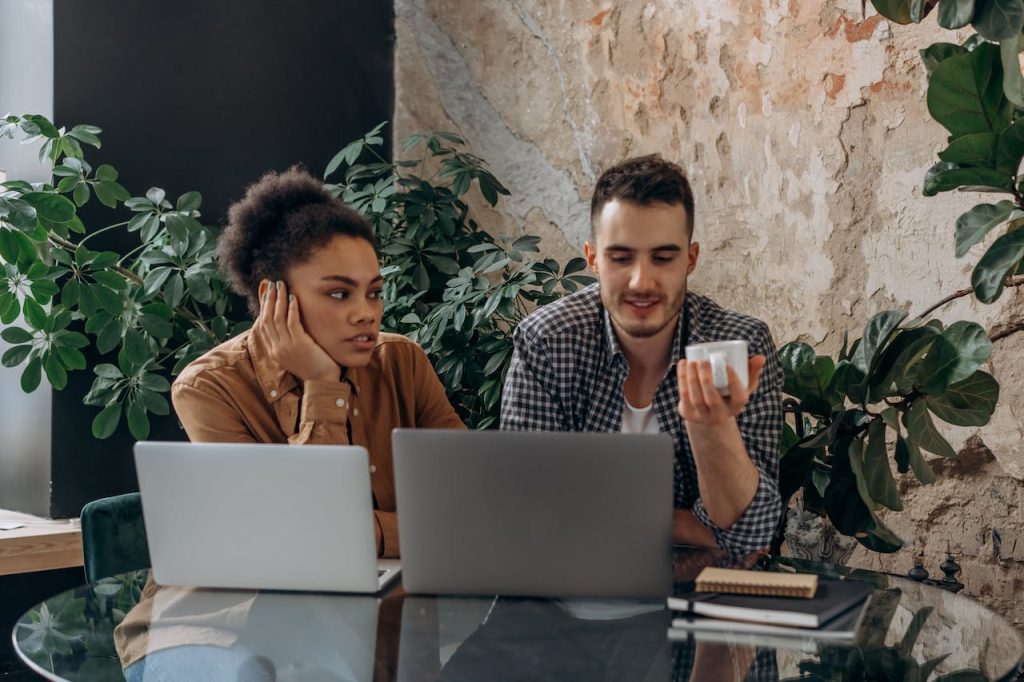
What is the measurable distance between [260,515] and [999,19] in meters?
1.24

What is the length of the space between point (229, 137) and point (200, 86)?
158mm

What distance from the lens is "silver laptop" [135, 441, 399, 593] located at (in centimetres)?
137

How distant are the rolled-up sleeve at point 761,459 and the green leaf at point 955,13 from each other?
2.00 feet

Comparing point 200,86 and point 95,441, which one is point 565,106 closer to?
point 200,86

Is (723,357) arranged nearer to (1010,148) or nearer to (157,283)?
(1010,148)

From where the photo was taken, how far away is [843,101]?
7.70 feet

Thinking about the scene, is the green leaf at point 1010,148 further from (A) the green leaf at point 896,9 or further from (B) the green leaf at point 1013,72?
(A) the green leaf at point 896,9

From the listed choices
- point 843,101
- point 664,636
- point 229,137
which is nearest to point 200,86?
point 229,137

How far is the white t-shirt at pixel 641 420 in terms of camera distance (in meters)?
2.01

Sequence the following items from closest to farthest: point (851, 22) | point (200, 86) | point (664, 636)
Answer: point (664, 636) < point (851, 22) < point (200, 86)

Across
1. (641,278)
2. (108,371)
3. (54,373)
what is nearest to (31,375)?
(54,373)

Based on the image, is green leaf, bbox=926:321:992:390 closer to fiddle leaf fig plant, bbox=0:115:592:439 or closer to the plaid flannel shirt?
the plaid flannel shirt

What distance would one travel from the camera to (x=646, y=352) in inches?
81.0

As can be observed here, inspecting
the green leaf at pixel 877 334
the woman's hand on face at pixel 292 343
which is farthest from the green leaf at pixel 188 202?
the green leaf at pixel 877 334
